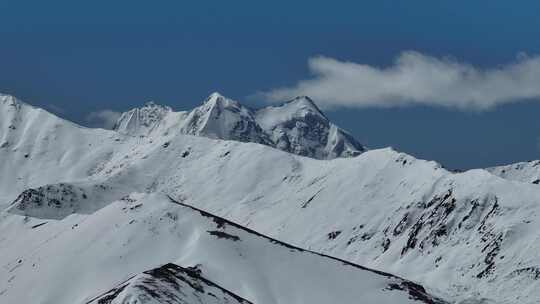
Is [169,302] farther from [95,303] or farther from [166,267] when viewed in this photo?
[166,267]

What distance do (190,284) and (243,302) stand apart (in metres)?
9.12

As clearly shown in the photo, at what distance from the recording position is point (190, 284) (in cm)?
16138

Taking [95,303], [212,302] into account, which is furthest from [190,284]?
[95,303]

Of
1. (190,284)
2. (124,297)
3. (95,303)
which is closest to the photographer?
(124,297)

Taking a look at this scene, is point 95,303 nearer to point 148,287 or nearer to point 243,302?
point 148,287

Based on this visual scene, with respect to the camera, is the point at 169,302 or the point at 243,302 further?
the point at 243,302

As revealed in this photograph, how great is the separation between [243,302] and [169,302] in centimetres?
2289

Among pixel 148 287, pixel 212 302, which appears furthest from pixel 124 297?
pixel 212 302

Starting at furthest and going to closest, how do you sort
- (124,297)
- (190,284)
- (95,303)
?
(190,284) → (95,303) → (124,297)

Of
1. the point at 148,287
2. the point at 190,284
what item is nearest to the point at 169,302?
the point at 148,287

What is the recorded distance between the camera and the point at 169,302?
144 m

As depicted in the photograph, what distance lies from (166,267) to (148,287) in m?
22.4

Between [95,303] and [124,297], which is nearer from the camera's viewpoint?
[124,297]

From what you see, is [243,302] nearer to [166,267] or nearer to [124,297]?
[166,267]
